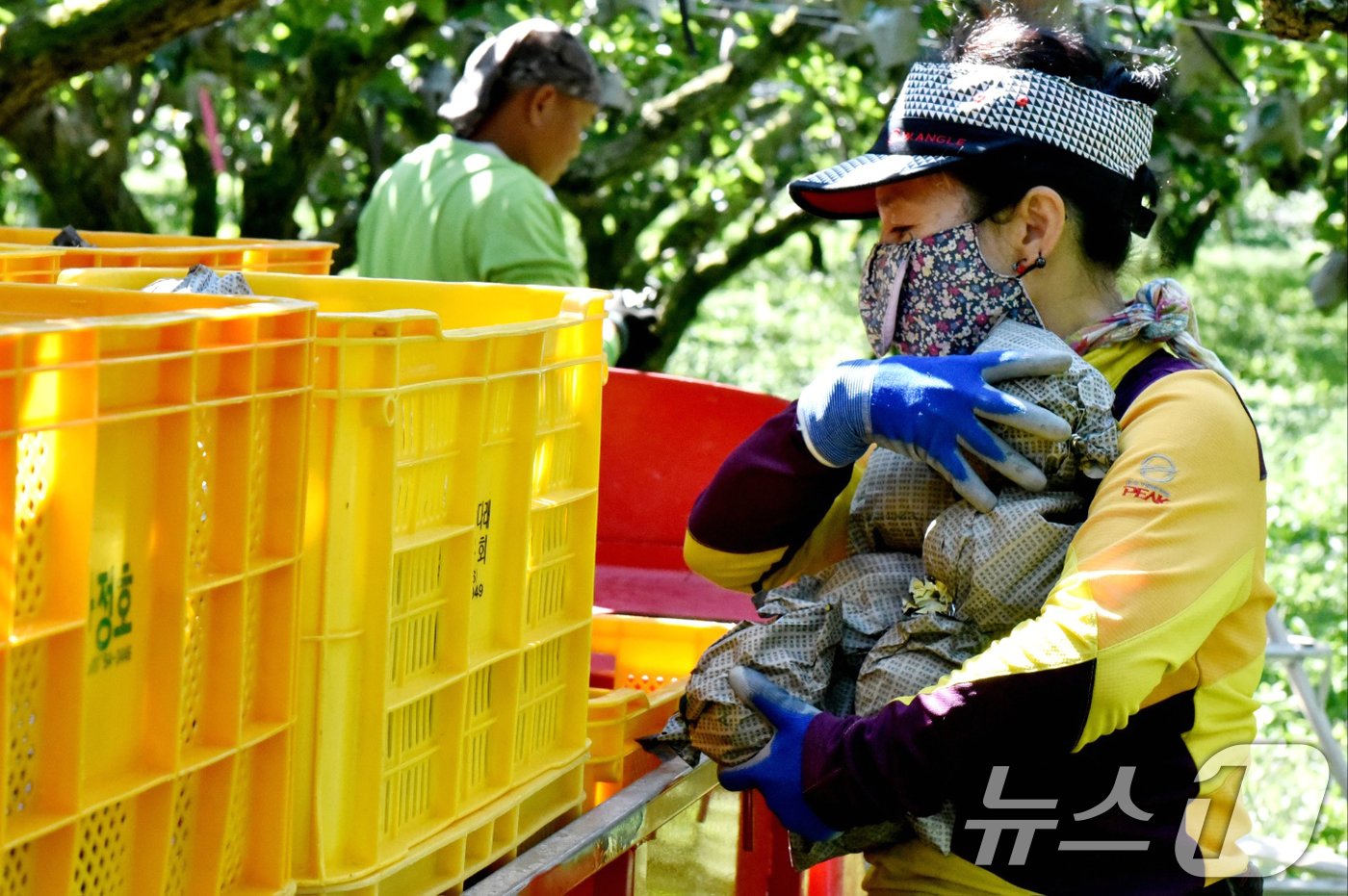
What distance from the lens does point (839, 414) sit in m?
2.03

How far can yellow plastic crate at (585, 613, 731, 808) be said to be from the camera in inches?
94.9

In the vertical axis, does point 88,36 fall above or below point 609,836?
above

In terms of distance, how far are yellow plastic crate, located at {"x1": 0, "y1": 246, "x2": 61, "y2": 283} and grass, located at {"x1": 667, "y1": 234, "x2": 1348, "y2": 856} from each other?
5.06ft

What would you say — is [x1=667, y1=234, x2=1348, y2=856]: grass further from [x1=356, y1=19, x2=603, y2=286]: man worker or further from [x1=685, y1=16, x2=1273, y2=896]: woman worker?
[x1=356, y1=19, x2=603, y2=286]: man worker

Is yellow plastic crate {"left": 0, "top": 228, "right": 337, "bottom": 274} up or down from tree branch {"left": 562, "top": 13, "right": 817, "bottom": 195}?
down

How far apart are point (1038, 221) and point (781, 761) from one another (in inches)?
28.9

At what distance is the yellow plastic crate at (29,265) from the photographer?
238 centimetres

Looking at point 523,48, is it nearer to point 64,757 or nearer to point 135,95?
point 64,757

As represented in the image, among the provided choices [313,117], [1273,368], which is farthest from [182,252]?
[1273,368]

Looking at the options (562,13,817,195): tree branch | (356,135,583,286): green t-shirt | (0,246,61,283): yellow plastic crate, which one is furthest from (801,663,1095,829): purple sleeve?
(562,13,817,195): tree branch

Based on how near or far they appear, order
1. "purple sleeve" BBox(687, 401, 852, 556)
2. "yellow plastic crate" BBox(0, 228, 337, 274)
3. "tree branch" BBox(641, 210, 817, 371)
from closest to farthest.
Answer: "purple sleeve" BBox(687, 401, 852, 556), "yellow plastic crate" BBox(0, 228, 337, 274), "tree branch" BBox(641, 210, 817, 371)

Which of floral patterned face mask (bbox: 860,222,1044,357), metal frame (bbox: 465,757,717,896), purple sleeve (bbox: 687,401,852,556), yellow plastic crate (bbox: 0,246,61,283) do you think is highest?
floral patterned face mask (bbox: 860,222,1044,357)

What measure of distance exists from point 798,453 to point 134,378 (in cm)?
92

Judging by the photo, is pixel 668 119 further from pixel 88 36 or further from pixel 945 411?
pixel 945 411
